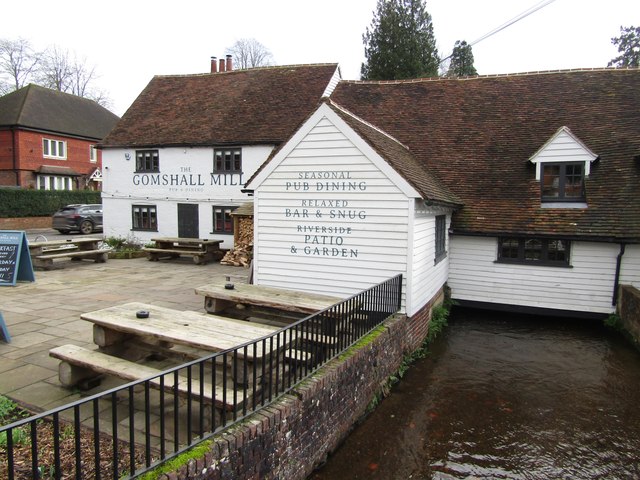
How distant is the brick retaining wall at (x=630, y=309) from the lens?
30.4ft

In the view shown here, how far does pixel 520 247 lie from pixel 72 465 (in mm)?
10687

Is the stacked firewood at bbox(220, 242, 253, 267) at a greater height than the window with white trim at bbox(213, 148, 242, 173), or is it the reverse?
the window with white trim at bbox(213, 148, 242, 173)

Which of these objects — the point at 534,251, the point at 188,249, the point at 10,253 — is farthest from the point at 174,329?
the point at 188,249

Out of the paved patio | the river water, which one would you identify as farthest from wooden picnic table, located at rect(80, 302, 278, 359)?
the river water

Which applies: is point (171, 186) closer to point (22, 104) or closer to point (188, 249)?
point (188, 249)

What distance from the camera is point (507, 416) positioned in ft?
21.5

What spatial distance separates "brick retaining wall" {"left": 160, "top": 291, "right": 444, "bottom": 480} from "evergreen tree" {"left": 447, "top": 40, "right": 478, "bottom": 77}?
37.6m

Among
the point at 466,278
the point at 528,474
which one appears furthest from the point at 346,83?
the point at 528,474

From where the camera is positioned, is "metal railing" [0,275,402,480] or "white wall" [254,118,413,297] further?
"white wall" [254,118,413,297]

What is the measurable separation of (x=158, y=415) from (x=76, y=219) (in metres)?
24.5

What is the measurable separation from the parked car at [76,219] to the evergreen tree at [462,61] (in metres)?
31.6

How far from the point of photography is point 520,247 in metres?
11.4

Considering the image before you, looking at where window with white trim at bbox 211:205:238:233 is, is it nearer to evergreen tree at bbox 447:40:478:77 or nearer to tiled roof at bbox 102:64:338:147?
tiled roof at bbox 102:64:338:147

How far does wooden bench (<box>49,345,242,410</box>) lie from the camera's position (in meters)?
4.18
